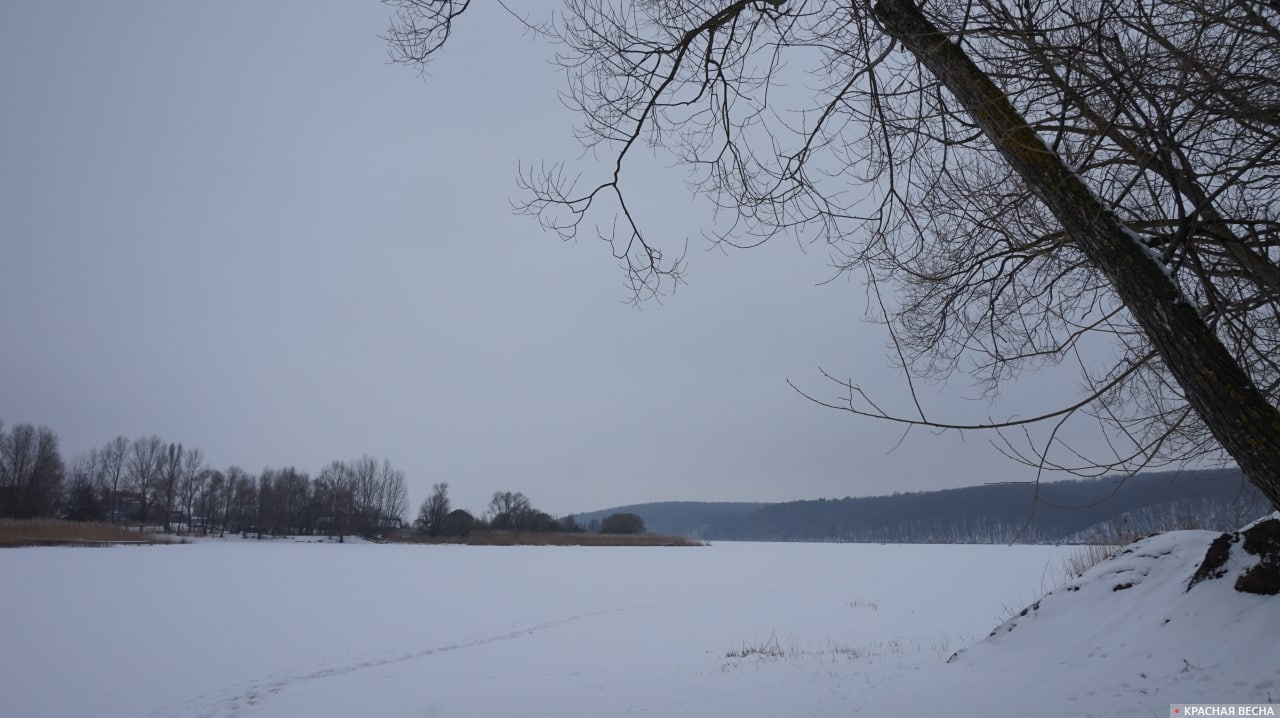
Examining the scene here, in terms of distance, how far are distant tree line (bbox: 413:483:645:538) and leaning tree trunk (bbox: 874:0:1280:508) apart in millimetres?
77944

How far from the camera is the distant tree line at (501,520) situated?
75.8 m

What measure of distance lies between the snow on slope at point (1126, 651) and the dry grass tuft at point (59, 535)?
4459cm

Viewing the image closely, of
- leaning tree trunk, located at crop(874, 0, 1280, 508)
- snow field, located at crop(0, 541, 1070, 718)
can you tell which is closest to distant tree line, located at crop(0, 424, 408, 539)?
snow field, located at crop(0, 541, 1070, 718)

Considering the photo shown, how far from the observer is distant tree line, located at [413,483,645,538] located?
249ft

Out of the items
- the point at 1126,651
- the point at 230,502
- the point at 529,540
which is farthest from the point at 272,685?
the point at 230,502

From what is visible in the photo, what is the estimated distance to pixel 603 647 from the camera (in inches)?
432

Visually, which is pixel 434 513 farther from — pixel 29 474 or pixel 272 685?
pixel 272 685

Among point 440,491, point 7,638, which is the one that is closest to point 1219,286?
point 7,638

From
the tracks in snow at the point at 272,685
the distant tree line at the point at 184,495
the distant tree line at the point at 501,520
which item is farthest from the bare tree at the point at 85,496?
the tracks in snow at the point at 272,685

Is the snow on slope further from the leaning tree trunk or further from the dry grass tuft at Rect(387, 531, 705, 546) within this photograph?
the dry grass tuft at Rect(387, 531, 705, 546)

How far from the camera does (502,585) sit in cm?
2175

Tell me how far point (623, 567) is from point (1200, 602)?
29820 millimetres

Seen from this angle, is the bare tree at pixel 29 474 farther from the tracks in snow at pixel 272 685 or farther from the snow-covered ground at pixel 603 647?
the tracks in snow at pixel 272 685

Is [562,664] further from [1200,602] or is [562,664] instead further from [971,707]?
[1200,602]
